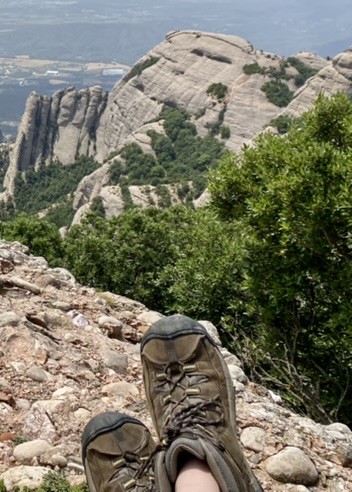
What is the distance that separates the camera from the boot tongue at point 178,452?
3.60 meters

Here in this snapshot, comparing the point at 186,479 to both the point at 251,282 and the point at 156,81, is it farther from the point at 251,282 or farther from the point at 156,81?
the point at 156,81

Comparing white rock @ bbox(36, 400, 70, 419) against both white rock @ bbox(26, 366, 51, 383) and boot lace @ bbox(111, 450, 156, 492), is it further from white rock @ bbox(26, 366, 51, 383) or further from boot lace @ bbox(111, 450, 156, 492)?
boot lace @ bbox(111, 450, 156, 492)

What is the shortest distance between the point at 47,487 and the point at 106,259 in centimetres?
1482

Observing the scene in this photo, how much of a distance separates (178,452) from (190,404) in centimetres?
62

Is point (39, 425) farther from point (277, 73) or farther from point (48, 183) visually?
point (48, 183)

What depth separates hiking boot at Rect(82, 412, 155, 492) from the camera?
13.0 feet

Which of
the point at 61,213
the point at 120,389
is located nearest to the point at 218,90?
the point at 61,213

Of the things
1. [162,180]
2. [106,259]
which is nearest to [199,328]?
[106,259]

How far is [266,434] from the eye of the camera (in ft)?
17.1

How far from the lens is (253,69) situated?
117562mm

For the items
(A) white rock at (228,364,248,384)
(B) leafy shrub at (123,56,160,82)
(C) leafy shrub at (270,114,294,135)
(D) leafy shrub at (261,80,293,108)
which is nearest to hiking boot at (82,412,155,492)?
(A) white rock at (228,364,248,384)

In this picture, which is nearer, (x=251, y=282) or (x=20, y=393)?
(x=20, y=393)

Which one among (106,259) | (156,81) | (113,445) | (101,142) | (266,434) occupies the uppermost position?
(113,445)

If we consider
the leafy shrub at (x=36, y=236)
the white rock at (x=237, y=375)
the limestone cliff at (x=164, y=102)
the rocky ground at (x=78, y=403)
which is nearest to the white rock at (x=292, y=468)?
the rocky ground at (x=78, y=403)
